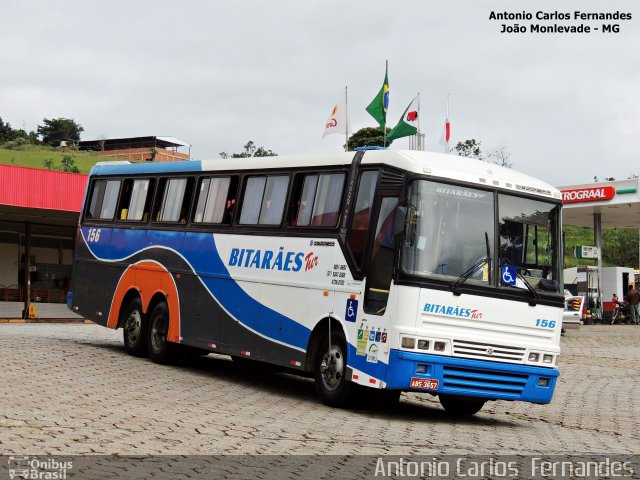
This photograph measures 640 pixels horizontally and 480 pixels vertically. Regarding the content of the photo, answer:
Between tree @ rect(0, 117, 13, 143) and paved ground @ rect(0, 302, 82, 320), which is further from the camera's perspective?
tree @ rect(0, 117, 13, 143)

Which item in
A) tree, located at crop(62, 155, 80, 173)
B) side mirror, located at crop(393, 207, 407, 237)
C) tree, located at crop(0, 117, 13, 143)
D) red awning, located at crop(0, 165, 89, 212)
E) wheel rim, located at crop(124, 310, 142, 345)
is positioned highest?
tree, located at crop(0, 117, 13, 143)

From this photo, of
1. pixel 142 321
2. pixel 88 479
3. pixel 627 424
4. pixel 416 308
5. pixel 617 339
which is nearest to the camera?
pixel 88 479

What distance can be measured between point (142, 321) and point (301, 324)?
556 centimetres

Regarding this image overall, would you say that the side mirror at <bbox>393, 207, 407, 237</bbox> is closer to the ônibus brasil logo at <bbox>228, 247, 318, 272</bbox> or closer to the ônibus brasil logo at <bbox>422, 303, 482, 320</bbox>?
the ônibus brasil logo at <bbox>422, 303, 482, 320</bbox>

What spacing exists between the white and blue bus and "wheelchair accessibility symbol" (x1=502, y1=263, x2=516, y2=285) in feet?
0.08

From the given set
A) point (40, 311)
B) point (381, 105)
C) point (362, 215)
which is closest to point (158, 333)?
A: point (362, 215)

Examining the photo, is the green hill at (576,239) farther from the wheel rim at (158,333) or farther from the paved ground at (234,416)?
the paved ground at (234,416)

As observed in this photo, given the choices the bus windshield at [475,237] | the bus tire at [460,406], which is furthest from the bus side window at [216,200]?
the bus windshield at [475,237]

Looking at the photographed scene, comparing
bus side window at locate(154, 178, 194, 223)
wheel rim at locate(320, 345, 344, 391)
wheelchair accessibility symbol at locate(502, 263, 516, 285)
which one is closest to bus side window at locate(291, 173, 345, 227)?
wheel rim at locate(320, 345, 344, 391)

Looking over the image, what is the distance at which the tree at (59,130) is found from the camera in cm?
15306

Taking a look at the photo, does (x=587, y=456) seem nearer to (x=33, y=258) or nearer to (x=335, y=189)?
(x=335, y=189)

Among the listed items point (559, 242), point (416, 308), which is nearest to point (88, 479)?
point (416, 308)

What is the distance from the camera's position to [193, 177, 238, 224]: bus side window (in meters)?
17.2

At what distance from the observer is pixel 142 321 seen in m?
19.6
